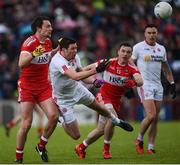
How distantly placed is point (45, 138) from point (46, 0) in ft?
59.5

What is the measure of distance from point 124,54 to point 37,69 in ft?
6.18

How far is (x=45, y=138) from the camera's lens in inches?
611

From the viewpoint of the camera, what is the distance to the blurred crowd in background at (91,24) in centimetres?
3050

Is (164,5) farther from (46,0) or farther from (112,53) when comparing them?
(46,0)

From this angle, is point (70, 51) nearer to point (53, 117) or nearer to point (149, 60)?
point (53, 117)

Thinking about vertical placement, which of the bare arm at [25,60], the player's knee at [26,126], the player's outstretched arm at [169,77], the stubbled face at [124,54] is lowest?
the player's knee at [26,126]

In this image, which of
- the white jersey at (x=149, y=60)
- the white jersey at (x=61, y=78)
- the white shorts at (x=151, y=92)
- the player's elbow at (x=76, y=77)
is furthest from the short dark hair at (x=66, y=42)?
the white shorts at (x=151, y=92)

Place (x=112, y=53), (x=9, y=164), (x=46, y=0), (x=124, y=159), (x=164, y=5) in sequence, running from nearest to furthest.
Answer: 1. (x=9, y=164)
2. (x=124, y=159)
3. (x=164, y=5)
4. (x=112, y=53)
5. (x=46, y=0)

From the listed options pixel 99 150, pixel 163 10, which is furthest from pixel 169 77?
pixel 99 150

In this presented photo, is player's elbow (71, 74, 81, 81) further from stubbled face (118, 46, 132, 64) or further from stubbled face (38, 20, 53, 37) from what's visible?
stubbled face (118, 46, 132, 64)

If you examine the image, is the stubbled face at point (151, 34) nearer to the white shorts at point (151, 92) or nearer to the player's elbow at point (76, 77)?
the white shorts at point (151, 92)

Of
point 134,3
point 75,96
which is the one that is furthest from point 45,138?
point 134,3

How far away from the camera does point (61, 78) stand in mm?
15539

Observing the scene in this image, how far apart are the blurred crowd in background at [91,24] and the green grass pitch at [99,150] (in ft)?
21.2
